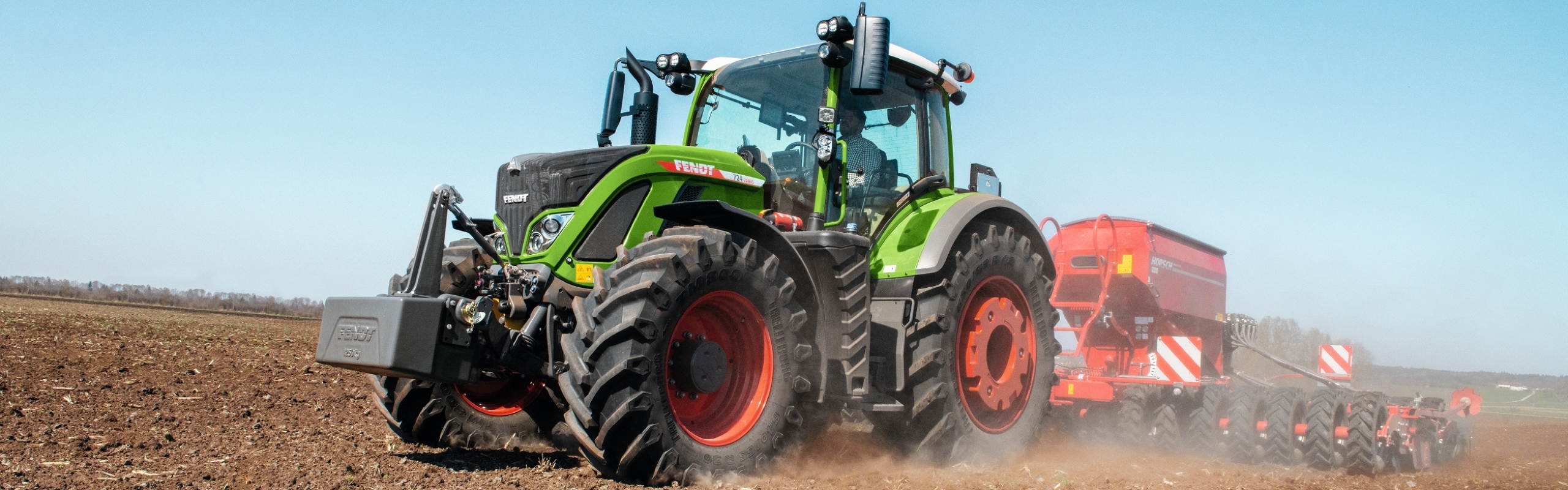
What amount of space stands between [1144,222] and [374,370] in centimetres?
745

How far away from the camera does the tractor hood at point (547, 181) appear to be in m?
5.26

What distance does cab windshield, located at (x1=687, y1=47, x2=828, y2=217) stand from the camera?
20.2 feet

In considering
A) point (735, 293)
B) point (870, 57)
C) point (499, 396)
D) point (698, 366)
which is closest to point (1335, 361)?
point (870, 57)

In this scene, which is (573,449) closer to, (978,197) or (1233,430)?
(978,197)

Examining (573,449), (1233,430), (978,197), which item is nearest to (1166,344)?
(1233,430)

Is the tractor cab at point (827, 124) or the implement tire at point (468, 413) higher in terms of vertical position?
the tractor cab at point (827, 124)

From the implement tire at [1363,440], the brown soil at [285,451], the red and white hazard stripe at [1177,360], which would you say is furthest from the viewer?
the red and white hazard stripe at [1177,360]

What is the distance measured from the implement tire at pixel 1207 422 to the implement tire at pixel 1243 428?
93 millimetres

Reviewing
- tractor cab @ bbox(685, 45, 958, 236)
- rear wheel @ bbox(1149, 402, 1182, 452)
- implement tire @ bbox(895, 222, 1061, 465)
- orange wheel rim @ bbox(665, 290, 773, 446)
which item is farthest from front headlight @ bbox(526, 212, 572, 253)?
rear wheel @ bbox(1149, 402, 1182, 452)

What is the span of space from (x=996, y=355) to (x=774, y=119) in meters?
2.05

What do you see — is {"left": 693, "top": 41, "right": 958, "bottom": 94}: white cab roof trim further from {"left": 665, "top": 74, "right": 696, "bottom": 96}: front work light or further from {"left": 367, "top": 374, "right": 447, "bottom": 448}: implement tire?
{"left": 367, "top": 374, "right": 447, "bottom": 448}: implement tire

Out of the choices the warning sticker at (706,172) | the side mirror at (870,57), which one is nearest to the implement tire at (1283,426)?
the warning sticker at (706,172)

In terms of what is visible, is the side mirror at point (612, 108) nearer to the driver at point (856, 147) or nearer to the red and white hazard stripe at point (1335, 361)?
the driver at point (856, 147)

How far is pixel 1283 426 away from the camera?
9031 mm
